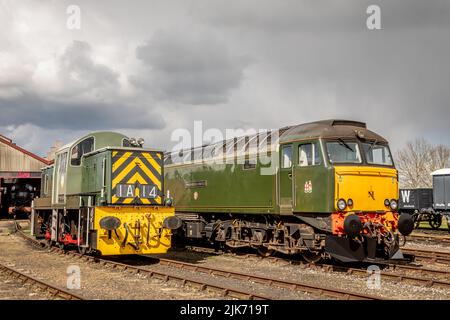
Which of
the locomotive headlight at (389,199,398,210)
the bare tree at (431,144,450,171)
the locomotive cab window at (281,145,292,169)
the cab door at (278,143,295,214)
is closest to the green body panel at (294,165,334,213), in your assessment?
the cab door at (278,143,295,214)

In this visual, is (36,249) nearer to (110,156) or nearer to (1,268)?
(1,268)

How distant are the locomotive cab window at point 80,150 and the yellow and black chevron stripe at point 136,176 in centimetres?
196

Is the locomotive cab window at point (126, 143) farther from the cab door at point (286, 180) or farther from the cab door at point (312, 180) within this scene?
the cab door at point (312, 180)

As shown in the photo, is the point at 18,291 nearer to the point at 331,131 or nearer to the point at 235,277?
the point at 235,277

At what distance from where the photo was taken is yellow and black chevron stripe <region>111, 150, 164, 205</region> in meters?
12.9

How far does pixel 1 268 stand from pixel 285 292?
7.32 m

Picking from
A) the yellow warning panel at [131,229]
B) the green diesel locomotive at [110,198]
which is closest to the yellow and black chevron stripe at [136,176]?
the green diesel locomotive at [110,198]

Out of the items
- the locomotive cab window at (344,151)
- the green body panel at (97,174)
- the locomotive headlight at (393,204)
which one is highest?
the locomotive cab window at (344,151)

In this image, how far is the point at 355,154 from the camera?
483 inches

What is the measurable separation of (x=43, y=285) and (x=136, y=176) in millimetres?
4443

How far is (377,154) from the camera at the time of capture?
12.6 meters

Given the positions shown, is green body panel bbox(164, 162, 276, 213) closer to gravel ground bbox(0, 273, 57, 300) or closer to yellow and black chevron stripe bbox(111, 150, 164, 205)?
yellow and black chevron stripe bbox(111, 150, 164, 205)

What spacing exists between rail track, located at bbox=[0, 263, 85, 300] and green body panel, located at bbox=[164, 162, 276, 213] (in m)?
6.49

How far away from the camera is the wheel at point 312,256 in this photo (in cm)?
1273
